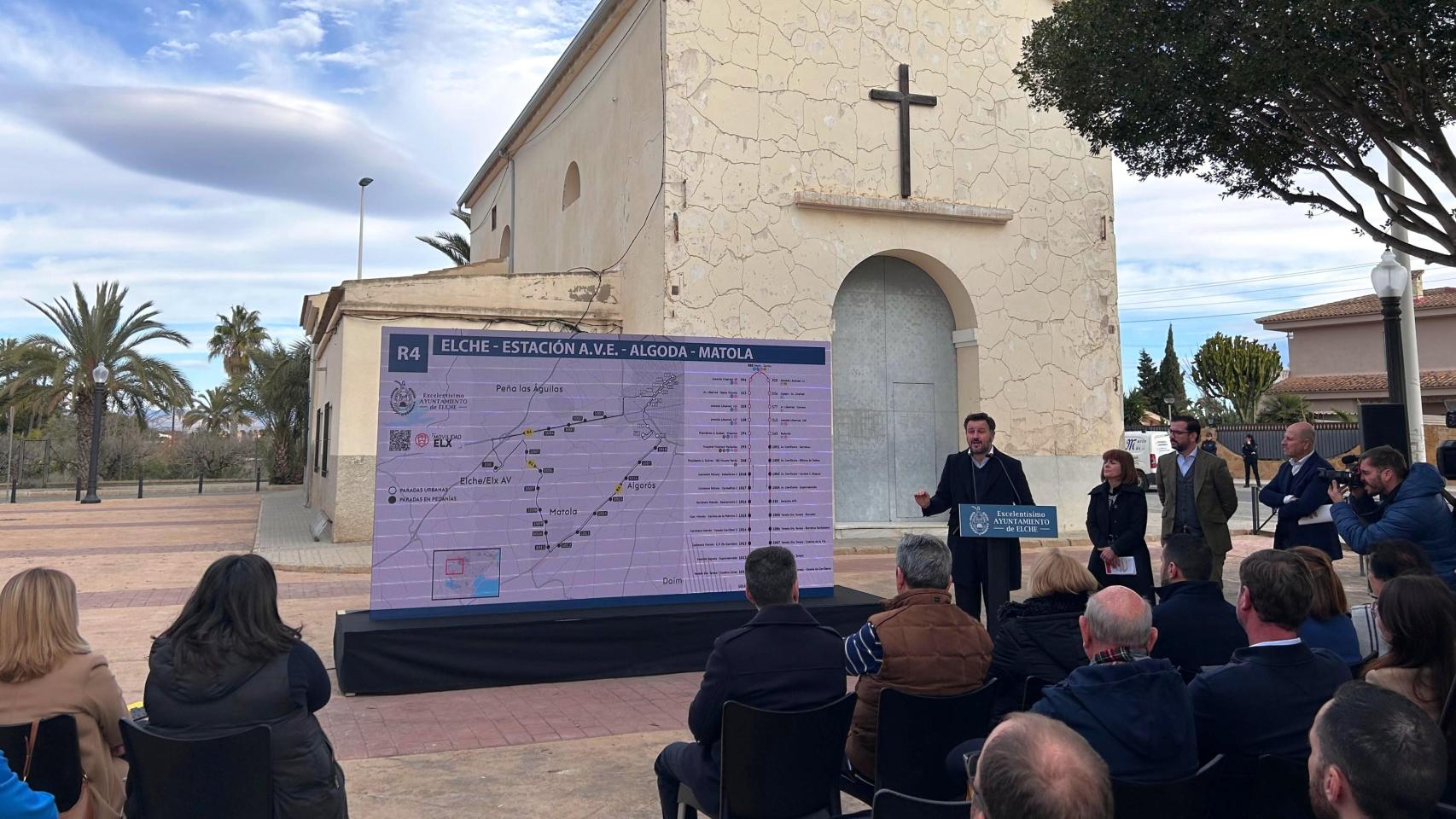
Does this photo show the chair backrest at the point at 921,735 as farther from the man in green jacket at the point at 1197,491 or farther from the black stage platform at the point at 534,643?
the man in green jacket at the point at 1197,491

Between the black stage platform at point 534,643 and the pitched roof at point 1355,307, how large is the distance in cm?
4355

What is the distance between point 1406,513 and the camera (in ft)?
18.6

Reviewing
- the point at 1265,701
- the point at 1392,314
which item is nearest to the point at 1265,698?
the point at 1265,701

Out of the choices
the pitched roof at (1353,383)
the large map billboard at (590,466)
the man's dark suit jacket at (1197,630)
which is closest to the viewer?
the man's dark suit jacket at (1197,630)

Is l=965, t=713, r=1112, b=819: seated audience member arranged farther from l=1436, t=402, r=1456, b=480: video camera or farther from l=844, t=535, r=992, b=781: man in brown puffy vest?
l=1436, t=402, r=1456, b=480: video camera

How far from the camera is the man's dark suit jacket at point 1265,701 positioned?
2916 millimetres

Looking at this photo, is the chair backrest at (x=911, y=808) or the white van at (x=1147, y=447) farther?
the white van at (x=1147, y=447)

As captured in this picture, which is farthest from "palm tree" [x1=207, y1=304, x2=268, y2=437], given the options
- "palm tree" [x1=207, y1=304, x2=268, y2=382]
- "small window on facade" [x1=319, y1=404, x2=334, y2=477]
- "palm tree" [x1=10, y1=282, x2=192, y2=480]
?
"small window on facade" [x1=319, y1=404, x2=334, y2=477]

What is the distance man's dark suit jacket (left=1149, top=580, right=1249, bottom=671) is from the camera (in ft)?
13.0

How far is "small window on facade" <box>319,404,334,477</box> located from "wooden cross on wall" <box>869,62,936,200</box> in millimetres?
10097

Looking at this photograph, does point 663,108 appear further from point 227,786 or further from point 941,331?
point 227,786

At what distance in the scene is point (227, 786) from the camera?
9.56 feet

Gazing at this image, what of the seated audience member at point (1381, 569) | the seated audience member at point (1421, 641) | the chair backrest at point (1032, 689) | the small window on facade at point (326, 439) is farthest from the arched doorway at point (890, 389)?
the seated audience member at point (1421, 641)

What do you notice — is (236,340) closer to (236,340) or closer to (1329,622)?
(236,340)
